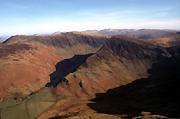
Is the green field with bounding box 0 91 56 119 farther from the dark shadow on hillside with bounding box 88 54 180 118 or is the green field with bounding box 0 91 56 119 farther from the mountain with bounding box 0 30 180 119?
the dark shadow on hillside with bounding box 88 54 180 118

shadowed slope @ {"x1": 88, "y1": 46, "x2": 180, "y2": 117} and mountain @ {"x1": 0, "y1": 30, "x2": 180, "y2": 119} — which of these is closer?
shadowed slope @ {"x1": 88, "y1": 46, "x2": 180, "y2": 117}

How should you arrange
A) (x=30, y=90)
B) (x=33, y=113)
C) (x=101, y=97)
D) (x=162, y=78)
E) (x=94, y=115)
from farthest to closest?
1. (x=30, y=90)
2. (x=162, y=78)
3. (x=101, y=97)
4. (x=33, y=113)
5. (x=94, y=115)

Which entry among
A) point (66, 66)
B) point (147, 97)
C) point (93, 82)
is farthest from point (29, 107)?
point (66, 66)

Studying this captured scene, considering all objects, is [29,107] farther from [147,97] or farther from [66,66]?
[66,66]

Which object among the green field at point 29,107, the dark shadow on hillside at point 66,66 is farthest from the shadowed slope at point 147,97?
the dark shadow on hillside at point 66,66

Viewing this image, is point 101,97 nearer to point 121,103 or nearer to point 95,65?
point 121,103

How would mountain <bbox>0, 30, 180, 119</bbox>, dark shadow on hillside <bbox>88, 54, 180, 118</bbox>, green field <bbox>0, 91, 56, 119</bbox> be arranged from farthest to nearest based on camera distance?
mountain <bbox>0, 30, 180, 119</bbox> → green field <bbox>0, 91, 56, 119</bbox> → dark shadow on hillside <bbox>88, 54, 180, 118</bbox>

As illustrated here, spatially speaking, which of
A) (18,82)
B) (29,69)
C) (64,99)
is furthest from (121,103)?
(29,69)

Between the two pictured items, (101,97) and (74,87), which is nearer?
(101,97)

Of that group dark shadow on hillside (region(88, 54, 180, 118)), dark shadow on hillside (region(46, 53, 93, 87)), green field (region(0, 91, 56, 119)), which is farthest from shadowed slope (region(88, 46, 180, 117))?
dark shadow on hillside (region(46, 53, 93, 87))
